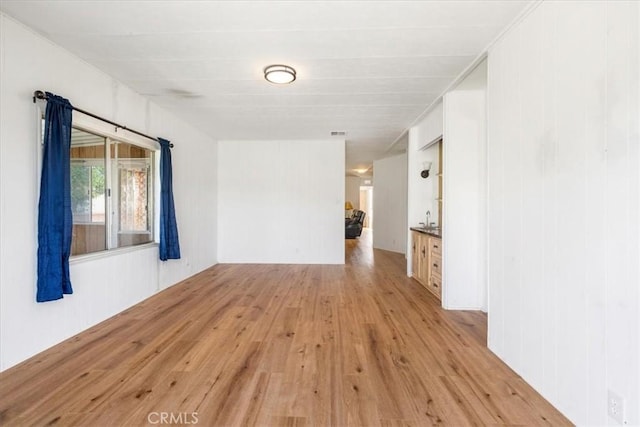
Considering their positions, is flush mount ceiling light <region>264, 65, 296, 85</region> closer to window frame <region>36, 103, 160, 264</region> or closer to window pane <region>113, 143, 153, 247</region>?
window frame <region>36, 103, 160, 264</region>

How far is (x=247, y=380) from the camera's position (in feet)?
6.35

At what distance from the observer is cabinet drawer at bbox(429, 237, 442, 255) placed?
12.1 feet

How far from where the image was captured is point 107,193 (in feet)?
10.2

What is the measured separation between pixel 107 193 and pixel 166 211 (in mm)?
830

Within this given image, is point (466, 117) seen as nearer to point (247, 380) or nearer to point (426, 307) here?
point (426, 307)

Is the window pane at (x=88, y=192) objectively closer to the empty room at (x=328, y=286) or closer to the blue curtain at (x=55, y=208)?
the empty room at (x=328, y=286)

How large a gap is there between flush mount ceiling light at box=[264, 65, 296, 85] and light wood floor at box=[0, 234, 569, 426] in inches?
100

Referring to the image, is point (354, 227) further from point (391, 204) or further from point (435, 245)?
point (435, 245)

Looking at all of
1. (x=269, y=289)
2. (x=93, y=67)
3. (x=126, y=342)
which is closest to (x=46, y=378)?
(x=126, y=342)

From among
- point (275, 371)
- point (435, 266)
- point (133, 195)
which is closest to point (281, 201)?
point (133, 195)

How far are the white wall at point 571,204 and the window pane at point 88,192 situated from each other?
389 centimetres

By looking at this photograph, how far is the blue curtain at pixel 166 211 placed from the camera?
383 centimetres

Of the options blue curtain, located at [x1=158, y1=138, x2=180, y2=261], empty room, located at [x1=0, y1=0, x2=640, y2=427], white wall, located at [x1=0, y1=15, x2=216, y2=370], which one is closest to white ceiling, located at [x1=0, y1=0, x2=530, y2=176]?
empty room, located at [x1=0, y1=0, x2=640, y2=427]

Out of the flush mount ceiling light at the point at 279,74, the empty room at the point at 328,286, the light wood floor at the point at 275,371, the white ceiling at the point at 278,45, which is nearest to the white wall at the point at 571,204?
the empty room at the point at 328,286
